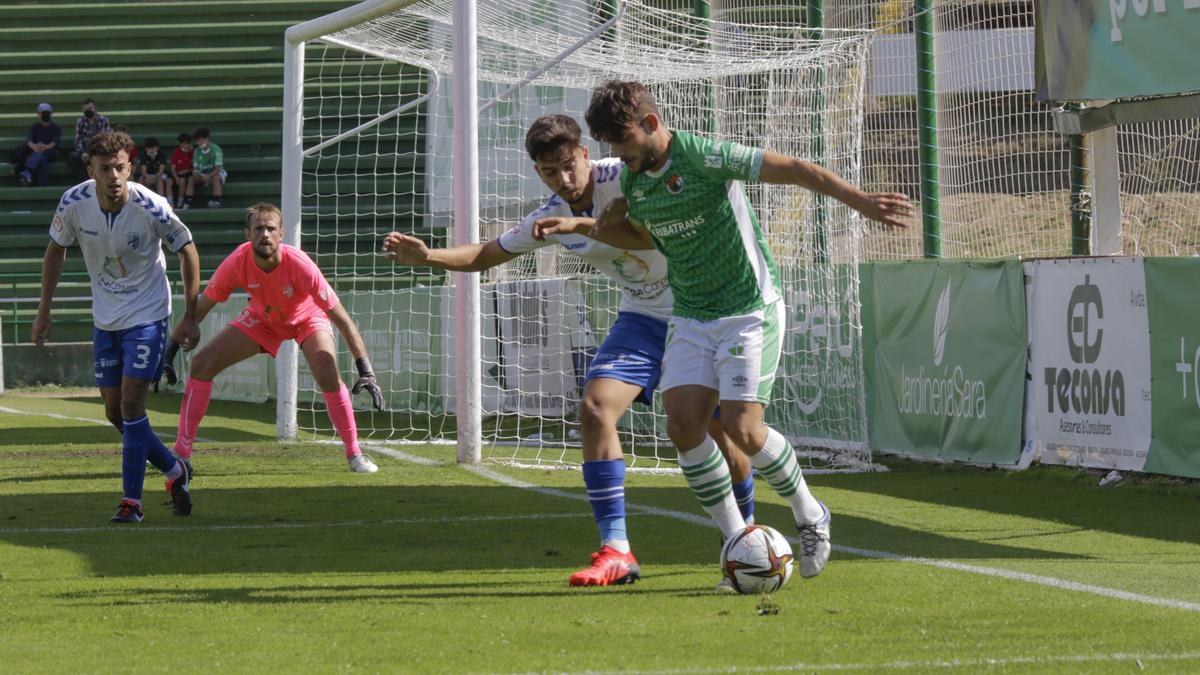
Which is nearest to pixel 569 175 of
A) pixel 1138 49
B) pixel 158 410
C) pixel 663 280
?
pixel 663 280

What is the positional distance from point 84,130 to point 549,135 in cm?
2445

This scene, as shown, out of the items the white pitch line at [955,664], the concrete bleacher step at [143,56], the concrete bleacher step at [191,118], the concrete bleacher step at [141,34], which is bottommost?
the white pitch line at [955,664]

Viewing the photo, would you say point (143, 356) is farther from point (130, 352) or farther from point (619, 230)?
point (619, 230)

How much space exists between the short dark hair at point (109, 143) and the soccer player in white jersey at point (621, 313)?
2.79 m

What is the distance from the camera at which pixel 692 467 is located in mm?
6879

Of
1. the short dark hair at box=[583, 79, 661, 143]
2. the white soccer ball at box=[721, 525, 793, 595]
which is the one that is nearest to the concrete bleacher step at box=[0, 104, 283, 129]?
the short dark hair at box=[583, 79, 661, 143]

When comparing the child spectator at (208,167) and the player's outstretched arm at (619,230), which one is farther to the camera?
the child spectator at (208,167)

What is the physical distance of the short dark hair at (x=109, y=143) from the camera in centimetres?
927

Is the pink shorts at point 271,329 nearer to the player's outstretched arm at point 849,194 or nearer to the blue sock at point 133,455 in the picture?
the blue sock at point 133,455

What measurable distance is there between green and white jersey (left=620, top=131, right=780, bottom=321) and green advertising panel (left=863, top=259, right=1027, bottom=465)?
5846mm

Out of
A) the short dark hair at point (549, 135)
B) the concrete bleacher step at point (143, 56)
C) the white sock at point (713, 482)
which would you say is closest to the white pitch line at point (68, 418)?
the short dark hair at point (549, 135)

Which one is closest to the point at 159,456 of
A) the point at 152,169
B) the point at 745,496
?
the point at 745,496

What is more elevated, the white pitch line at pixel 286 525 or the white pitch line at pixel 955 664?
the white pitch line at pixel 286 525

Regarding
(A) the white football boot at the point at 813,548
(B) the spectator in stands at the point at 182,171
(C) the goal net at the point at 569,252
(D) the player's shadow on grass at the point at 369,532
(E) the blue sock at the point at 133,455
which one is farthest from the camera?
(B) the spectator in stands at the point at 182,171
